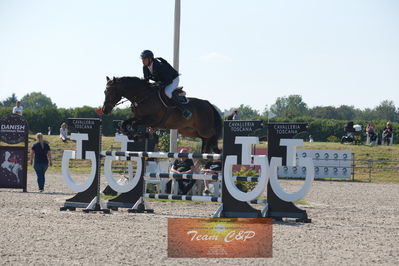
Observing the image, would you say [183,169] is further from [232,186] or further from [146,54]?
[146,54]

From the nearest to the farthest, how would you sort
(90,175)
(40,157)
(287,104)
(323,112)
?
(90,175)
(40,157)
(323,112)
(287,104)

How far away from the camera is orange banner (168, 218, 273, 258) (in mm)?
6336

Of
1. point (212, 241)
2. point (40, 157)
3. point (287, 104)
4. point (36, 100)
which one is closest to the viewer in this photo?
point (212, 241)

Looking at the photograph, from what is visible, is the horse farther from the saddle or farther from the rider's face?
the rider's face

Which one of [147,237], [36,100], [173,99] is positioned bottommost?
[147,237]

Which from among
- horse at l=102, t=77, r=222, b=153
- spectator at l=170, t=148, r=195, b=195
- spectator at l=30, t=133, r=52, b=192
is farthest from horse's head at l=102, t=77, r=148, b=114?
spectator at l=30, t=133, r=52, b=192

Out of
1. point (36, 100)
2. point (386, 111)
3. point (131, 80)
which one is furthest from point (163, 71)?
point (36, 100)

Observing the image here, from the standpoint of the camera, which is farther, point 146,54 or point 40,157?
point 40,157

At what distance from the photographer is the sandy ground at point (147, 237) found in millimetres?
6133

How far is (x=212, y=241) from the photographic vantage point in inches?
250

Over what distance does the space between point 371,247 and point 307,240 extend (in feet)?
2.66

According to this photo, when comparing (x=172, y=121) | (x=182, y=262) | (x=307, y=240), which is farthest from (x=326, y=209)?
(x=182, y=262)

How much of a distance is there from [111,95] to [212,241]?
15.1 feet

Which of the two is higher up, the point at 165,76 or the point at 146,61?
the point at 146,61
